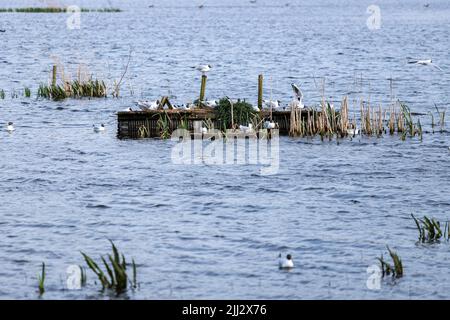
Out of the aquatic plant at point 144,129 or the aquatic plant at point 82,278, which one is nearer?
the aquatic plant at point 82,278

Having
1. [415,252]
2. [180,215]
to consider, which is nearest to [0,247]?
[180,215]

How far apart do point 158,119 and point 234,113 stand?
120 inches

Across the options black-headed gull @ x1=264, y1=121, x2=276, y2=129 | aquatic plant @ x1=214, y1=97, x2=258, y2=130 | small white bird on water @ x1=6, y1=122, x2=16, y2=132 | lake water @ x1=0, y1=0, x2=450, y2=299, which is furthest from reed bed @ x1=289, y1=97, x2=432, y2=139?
small white bird on water @ x1=6, y1=122, x2=16, y2=132

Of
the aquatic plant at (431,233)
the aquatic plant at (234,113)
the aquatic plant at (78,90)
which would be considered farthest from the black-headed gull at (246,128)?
the aquatic plant at (78,90)

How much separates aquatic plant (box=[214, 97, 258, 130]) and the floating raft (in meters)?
0.26

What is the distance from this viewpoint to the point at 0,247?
936 inches

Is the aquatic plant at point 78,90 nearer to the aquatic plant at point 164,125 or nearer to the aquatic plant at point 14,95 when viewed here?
the aquatic plant at point 14,95

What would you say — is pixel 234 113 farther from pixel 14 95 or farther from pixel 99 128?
pixel 14 95

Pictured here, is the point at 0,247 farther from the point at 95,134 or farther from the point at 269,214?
the point at 95,134

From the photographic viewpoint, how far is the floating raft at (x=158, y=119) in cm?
3762

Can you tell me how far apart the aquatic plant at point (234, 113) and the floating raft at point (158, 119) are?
0.84 feet

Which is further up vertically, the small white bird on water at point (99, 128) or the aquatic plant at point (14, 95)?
the aquatic plant at point (14, 95)

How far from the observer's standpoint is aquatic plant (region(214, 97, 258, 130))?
3747cm

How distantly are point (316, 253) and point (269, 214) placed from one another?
429cm
